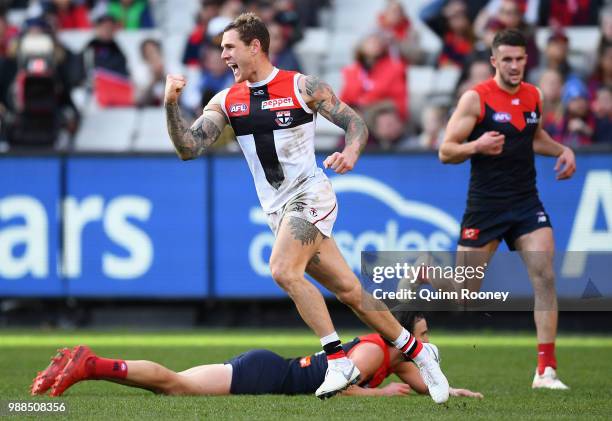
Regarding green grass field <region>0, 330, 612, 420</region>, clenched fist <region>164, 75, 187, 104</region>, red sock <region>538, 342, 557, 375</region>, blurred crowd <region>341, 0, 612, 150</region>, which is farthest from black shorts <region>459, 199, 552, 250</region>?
blurred crowd <region>341, 0, 612, 150</region>

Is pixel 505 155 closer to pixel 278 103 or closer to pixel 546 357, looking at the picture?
pixel 546 357

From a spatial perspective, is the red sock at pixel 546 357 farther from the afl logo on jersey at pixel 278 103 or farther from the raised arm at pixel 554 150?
the afl logo on jersey at pixel 278 103

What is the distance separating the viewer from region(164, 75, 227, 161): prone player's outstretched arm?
7762 millimetres

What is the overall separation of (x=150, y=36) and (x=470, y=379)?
38.3 ft

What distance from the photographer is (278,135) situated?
27.1ft

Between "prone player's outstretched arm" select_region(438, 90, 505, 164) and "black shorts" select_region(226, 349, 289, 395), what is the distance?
2130 mm

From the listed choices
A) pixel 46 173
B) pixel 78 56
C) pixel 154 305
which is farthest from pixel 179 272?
pixel 78 56

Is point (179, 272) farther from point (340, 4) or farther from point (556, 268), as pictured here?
point (340, 4)

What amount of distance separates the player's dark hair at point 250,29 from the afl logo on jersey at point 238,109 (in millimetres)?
405

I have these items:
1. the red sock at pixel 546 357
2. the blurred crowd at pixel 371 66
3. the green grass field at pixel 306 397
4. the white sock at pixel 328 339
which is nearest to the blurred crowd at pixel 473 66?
the blurred crowd at pixel 371 66

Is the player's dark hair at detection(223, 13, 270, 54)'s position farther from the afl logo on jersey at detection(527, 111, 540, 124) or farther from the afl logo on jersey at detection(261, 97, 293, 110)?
the afl logo on jersey at detection(527, 111, 540, 124)

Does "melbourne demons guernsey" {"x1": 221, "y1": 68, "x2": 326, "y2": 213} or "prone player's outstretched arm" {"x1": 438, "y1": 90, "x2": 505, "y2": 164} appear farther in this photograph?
"prone player's outstretched arm" {"x1": 438, "y1": 90, "x2": 505, "y2": 164}

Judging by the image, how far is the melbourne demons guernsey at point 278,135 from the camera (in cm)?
824
